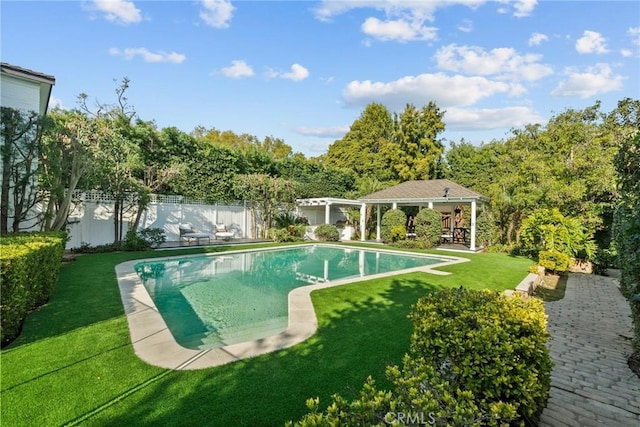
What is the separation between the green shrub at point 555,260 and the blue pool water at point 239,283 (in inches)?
171

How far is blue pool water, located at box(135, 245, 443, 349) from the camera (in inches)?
253

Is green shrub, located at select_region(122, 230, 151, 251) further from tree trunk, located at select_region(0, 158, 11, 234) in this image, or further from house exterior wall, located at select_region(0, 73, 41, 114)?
house exterior wall, located at select_region(0, 73, 41, 114)

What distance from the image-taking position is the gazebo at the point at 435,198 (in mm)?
18328

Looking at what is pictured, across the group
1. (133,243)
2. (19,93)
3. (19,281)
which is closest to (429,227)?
(133,243)

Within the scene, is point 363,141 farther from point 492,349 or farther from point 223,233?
point 492,349

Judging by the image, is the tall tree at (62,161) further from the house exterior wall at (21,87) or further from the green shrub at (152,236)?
the green shrub at (152,236)

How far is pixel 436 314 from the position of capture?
309 centimetres

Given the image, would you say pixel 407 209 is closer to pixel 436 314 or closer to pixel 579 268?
pixel 579 268

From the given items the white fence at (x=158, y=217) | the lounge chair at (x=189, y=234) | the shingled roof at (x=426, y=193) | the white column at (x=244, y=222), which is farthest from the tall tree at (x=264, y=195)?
the shingled roof at (x=426, y=193)

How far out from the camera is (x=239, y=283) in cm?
1041

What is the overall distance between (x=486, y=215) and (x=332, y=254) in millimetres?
9417

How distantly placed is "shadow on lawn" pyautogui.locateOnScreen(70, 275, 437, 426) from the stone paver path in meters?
1.89

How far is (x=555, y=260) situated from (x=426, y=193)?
10010mm

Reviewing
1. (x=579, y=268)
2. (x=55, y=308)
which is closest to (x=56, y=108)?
(x=55, y=308)
